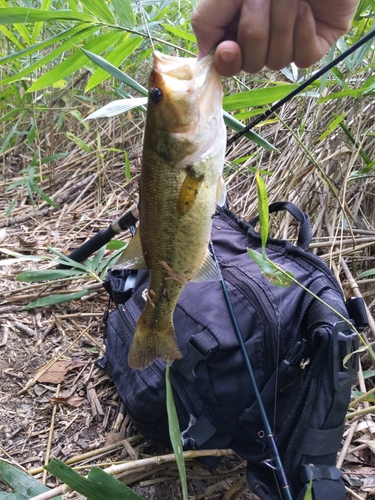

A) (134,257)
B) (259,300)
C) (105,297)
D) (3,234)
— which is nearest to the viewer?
(134,257)

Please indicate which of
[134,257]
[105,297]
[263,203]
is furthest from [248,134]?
[105,297]

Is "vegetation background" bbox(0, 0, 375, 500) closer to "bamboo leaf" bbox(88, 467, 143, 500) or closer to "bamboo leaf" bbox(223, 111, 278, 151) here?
"bamboo leaf" bbox(223, 111, 278, 151)

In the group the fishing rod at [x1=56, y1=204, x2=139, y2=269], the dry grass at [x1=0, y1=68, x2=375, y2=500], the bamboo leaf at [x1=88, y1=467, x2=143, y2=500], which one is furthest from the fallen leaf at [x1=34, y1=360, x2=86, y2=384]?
the bamboo leaf at [x1=88, y1=467, x2=143, y2=500]

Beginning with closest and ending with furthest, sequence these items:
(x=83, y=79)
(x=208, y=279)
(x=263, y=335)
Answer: (x=208, y=279) < (x=263, y=335) < (x=83, y=79)

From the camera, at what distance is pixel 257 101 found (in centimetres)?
151

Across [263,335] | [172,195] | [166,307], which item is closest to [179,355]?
[166,307]

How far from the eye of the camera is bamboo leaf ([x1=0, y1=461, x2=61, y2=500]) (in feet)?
3.47

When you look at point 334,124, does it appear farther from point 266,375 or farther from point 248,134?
point 266,375

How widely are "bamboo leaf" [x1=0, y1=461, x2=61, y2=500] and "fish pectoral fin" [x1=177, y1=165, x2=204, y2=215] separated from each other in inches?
30.8

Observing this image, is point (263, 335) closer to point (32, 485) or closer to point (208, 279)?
point (208, 279)

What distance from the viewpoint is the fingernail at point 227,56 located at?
100 centimetres

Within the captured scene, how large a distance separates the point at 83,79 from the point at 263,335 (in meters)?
3.64

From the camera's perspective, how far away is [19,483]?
43.4 inches

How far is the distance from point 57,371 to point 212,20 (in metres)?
1.49
